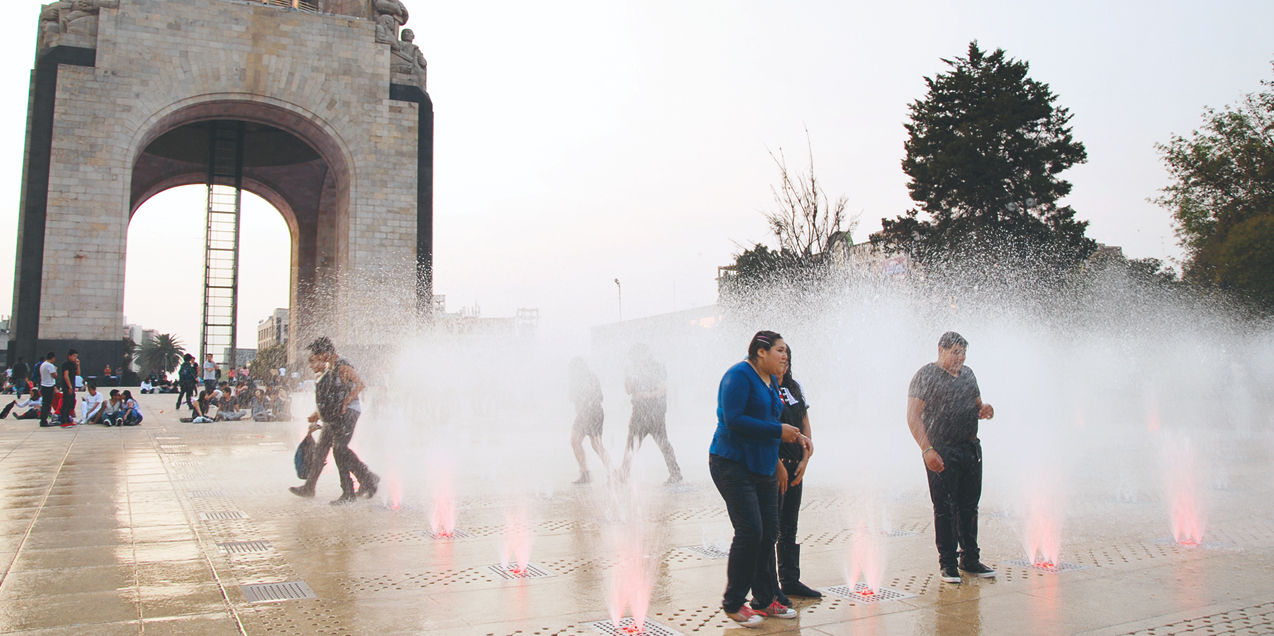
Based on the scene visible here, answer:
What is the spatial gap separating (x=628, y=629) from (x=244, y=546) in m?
3.22

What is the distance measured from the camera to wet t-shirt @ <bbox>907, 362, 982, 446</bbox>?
16.8 ft

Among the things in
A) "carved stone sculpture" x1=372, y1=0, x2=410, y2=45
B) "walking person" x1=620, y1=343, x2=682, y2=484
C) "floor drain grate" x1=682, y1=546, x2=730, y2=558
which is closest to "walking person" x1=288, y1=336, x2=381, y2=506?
"walking person" x1=620, y1=343, x2=682, y2=484

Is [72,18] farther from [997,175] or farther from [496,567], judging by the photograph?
[997,175]

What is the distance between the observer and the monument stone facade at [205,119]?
78.3ft

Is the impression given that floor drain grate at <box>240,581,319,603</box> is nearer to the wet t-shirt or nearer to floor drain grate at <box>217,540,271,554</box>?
floor drain grate at <box>217,540,271,554</box>

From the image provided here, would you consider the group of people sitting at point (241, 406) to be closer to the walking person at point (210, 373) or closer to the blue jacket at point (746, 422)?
the walking person at point (210, 373)

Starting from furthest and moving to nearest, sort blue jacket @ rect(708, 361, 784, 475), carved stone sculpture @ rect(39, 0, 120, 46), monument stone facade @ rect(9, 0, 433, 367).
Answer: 1. carved stone sculpture @ rect(39, 0, 120, 46)
2. monument stone facade @ rect(9, 0, 433, 367)
3. blue jacket @ rect(708, 361, 784, 475)

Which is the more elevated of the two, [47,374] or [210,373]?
[210,373]

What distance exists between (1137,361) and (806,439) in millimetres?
26724

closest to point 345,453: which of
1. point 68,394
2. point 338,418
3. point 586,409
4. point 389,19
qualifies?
point 338,418

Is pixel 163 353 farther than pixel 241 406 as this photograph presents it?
Yes

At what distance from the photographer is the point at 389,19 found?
28391 mm

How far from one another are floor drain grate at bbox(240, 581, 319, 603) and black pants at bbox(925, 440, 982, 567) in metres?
3.62

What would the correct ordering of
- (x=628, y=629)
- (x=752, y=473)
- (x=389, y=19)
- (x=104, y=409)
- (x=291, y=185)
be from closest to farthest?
1. (x=628, y=629)
2. (x=752, y=473)
3. (x=104, y=409)
4. (x=389, y=19)
5. (x=291, y=185)
